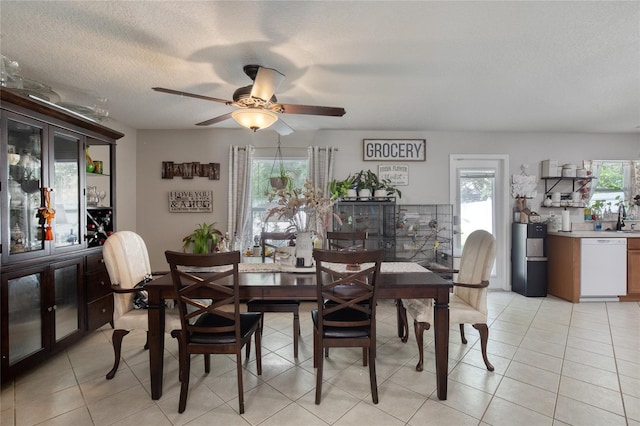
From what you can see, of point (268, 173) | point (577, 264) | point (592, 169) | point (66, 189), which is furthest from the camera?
point (592, 169)

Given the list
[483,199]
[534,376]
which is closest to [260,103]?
[534,376]

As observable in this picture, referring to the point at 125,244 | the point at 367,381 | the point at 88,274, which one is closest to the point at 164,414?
the point at 125,244

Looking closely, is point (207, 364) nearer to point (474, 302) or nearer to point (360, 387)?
point (360, 387)

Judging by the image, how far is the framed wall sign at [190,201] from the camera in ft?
13.8

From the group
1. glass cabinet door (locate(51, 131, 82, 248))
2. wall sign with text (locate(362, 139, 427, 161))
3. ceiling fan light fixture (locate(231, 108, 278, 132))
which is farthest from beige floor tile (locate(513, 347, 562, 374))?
glass cabinet door (locate(51, 131, 82, 248))

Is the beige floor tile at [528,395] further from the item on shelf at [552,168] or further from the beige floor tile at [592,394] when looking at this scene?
the item on shelf at [552,168]

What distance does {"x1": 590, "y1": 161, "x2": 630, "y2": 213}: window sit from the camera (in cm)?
445

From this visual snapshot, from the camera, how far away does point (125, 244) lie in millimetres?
2193

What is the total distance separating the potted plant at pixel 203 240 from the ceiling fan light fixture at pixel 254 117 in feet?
6.90

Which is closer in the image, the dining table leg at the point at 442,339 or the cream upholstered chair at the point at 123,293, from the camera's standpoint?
the dining table leg at the point at 442,339

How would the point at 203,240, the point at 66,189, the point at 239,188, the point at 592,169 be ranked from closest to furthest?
the point at 66,189 < the point at 203,240 < the point at 239,188 < the point at 592,169

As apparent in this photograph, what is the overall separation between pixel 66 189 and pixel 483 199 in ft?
17.2

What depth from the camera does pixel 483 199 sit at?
447 centimetres

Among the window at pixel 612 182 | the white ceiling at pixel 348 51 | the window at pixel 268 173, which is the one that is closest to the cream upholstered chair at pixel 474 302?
the white ceiling at pixel 348 51
